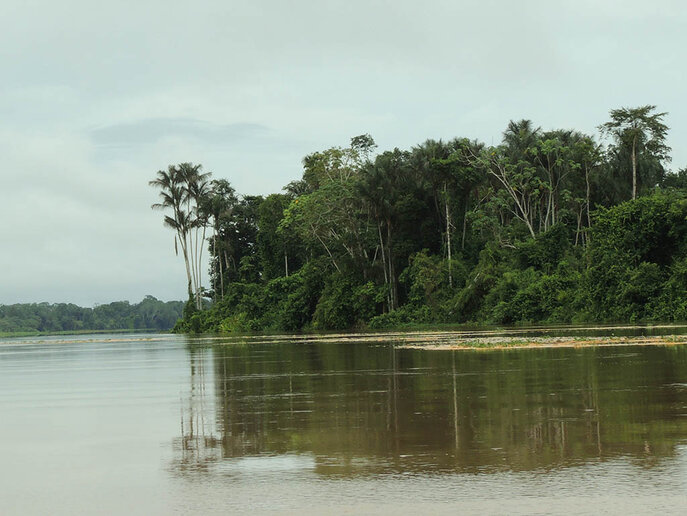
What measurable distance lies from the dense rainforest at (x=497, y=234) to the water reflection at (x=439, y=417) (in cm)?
3420

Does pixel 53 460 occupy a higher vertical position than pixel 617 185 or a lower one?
lower

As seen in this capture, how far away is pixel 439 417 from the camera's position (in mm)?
10281

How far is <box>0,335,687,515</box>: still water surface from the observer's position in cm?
616

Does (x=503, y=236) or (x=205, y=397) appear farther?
(x=503, y=236)

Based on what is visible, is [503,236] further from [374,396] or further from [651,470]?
[651,470]

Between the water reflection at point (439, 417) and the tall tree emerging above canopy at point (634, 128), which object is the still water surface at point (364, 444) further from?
the tall tree emerging above canopy at point (634, 128)

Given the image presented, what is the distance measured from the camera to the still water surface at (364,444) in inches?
243

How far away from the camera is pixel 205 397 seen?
14.2 meters

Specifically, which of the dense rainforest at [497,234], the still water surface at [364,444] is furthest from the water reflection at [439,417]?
the dense rainforest at [497,234]

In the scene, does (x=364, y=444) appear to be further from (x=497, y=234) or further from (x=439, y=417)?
(x=497, y=234)

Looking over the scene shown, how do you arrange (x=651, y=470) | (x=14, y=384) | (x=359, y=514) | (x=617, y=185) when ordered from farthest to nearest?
(x=617, y=185)
(x=14, y=384)
(x=651, y=470)
(x=359, y=514)

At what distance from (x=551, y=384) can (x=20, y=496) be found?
28.7 ft

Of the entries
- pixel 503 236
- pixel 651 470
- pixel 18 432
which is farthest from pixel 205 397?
pixel 503 236

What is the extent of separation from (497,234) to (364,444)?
196 ft
